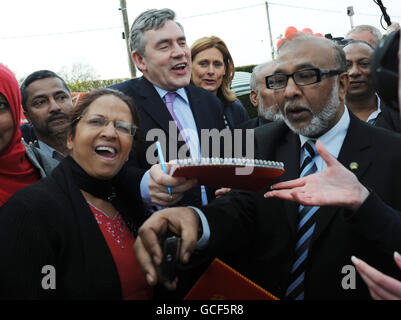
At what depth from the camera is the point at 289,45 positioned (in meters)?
2.50

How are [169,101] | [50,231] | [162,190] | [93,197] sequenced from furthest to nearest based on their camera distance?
[169,101] < [93,197] < [162,190] < [50,231]

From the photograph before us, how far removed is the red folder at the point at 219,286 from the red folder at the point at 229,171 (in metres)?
0.36

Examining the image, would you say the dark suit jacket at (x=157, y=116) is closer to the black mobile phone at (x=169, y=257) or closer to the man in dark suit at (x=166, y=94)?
the man in dark suit at (x=166, y=94)

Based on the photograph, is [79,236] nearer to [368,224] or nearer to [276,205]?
[276,205]

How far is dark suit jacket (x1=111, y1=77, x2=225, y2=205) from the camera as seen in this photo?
281cm

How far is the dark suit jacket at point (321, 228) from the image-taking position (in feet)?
6.60

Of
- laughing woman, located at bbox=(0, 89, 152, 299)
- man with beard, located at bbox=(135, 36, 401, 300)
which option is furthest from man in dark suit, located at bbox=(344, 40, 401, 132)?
laughing woman, located at bbox=(0, 89, 152, 299)

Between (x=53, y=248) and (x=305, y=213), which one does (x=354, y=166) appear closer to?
(x=305, y=213)

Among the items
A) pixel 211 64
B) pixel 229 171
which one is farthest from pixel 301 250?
pixel 211 64

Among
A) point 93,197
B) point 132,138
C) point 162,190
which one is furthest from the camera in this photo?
point 132,138

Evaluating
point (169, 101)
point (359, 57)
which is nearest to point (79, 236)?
point (169, 101)

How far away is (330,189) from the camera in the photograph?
5.82ft

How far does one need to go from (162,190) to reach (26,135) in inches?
104

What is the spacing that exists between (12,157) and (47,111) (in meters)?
1.04
